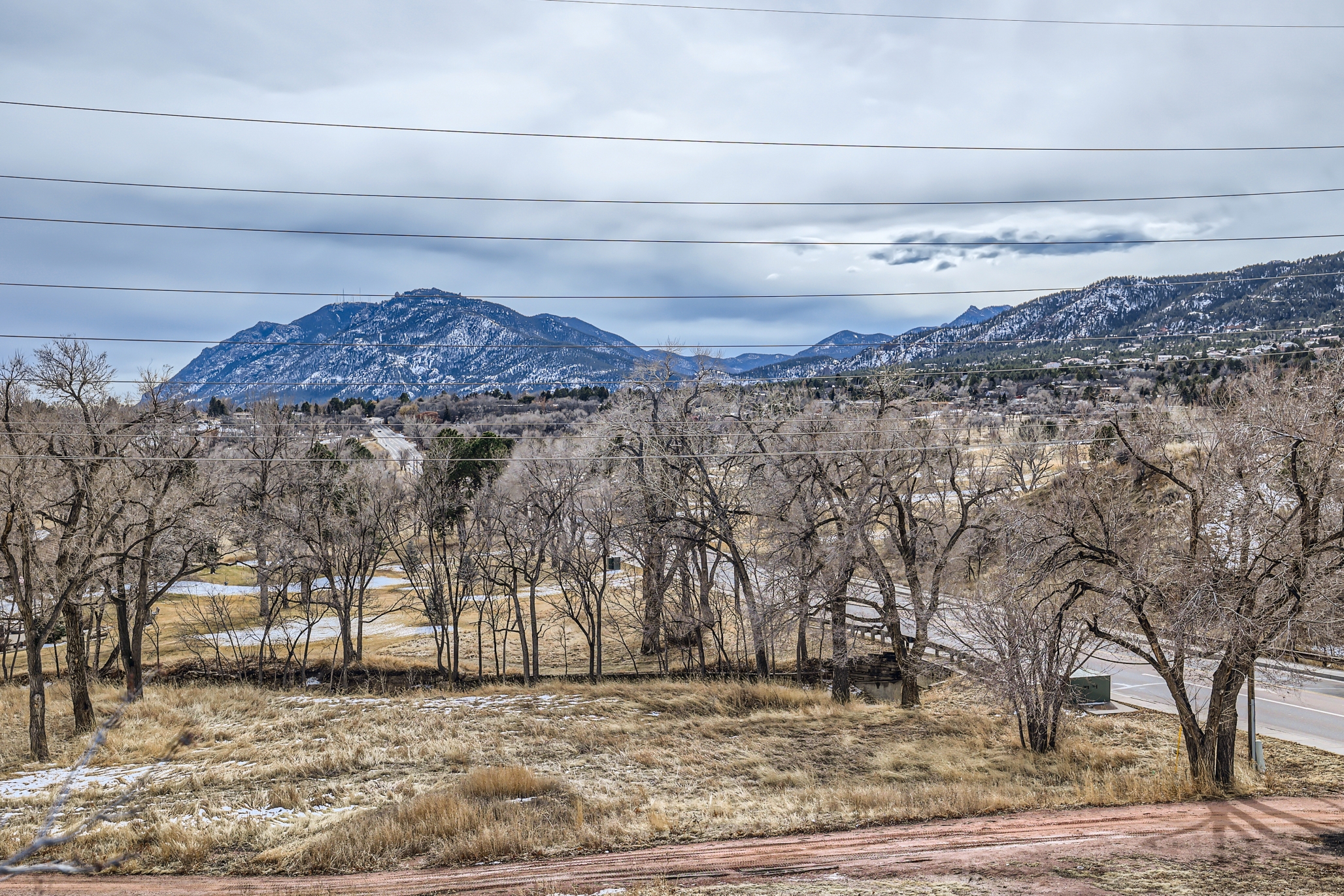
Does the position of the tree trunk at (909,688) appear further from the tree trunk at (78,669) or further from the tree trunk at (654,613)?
the tree trunk at (78,669)

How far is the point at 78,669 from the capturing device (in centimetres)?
2184

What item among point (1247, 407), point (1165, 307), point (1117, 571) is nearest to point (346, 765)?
point (1117, 571)

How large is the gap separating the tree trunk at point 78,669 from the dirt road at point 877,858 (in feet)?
39.3

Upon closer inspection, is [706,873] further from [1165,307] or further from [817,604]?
[1165,307]

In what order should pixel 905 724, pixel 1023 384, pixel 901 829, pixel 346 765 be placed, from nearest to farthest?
pixel 901 829 < pixel 346 765 < pixel 905 724 < pixel 1023 384

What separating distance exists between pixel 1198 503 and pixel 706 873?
1109 cm

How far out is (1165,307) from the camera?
639 ft

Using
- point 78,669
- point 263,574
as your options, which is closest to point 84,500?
point 78,669

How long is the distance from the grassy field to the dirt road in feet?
2.10

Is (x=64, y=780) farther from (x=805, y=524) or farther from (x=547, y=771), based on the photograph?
(x=805, y=524)

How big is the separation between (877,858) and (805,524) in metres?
13.3

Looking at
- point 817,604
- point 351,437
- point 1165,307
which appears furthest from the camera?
point 1165,307

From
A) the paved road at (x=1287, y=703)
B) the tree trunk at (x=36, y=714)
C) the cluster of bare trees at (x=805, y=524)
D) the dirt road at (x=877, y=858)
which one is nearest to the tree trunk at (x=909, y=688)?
the cluster of bare trees at (x=805, y=524)

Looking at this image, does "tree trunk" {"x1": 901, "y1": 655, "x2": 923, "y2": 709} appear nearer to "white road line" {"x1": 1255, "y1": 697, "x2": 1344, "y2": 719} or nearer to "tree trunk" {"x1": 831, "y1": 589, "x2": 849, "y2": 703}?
"tree trunk" {"x1": 831, "y1": 589, "x2": 849, "y2": 703}
